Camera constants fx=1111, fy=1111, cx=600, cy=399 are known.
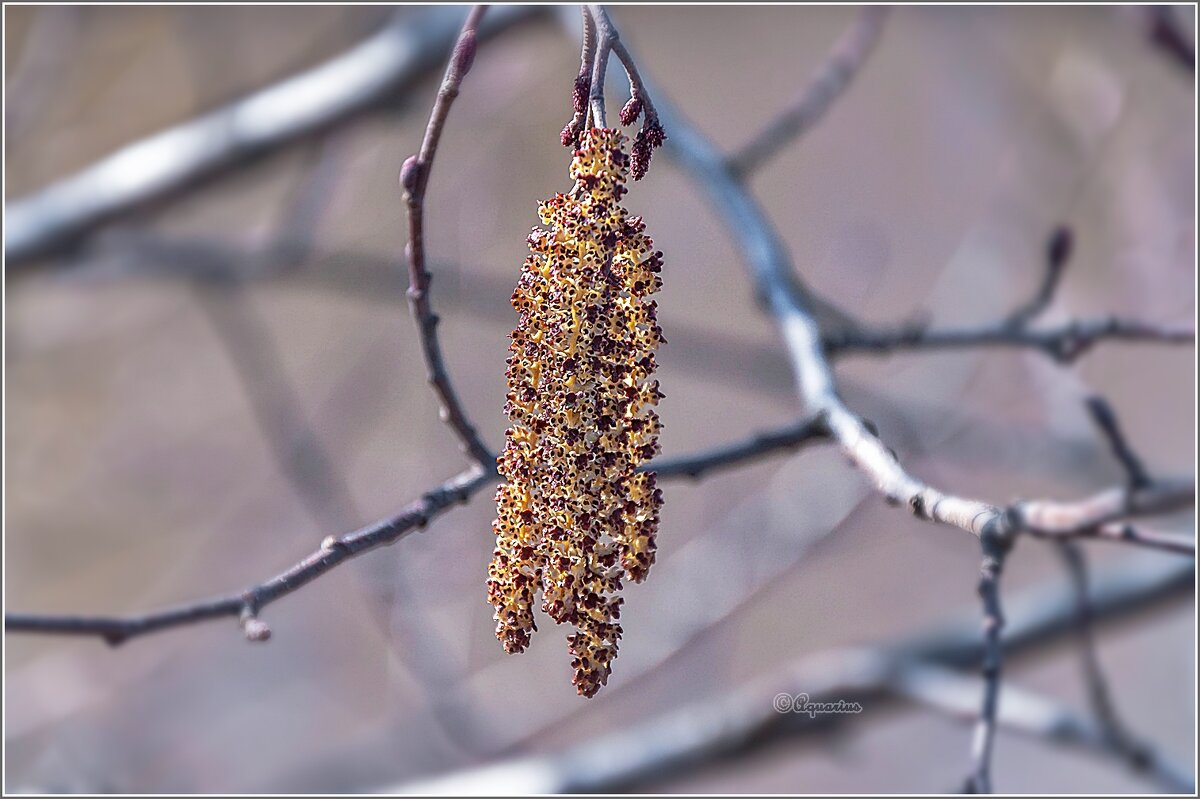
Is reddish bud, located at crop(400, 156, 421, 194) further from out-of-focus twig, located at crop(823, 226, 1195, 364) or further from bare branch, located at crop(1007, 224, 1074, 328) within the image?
bare branch, located at crop(1007, 224, 1074, 328)

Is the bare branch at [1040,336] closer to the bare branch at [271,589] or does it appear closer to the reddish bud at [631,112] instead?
the bare branch at [271,589]

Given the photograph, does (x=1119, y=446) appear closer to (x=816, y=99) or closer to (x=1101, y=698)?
(x=1101, y=698)

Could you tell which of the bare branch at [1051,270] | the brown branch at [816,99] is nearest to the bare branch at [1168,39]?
the bare branch at [1051,270]

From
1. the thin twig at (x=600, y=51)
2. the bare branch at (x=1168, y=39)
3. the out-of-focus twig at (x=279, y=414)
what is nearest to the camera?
the thin twig at (x=600, y=51)

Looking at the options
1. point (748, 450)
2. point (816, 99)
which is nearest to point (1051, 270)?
point (816, 99)

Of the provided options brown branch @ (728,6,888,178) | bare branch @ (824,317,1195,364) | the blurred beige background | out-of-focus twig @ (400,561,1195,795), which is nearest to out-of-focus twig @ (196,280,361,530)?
the blurred beige background
